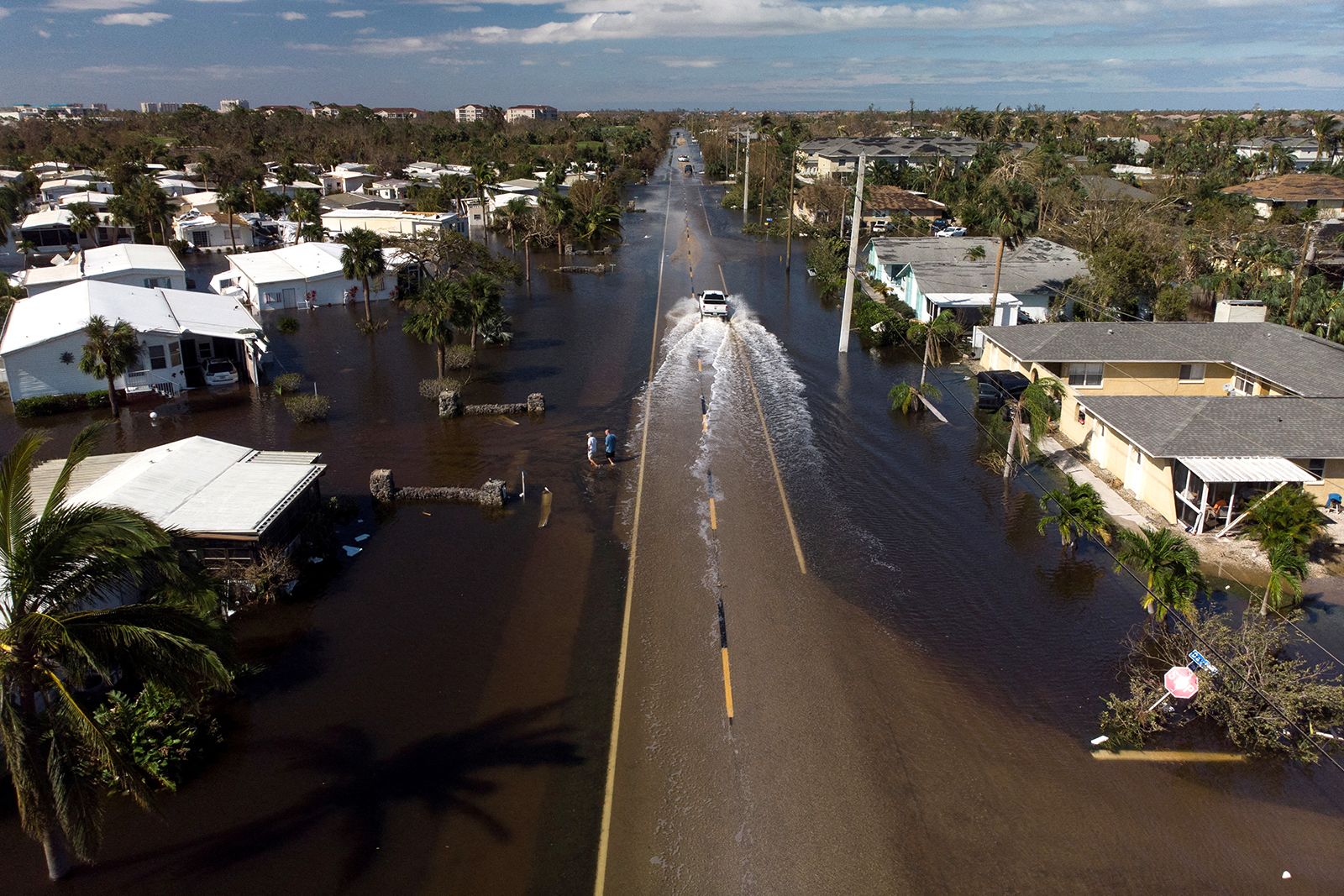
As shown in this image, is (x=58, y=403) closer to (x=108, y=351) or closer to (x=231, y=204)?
(x=108, y=351)

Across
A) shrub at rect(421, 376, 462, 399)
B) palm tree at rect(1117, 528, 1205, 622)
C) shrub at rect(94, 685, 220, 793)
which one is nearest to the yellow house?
palm tree at rect(1117, 528, 1205, 622)

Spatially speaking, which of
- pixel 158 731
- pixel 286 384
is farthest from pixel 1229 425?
pixel 286 384

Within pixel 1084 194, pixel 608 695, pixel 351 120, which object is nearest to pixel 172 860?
pixel 608 695

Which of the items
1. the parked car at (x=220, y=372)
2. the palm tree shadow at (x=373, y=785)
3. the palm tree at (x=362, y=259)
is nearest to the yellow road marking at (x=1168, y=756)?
the palm tree shadow at (x=373, y=785)

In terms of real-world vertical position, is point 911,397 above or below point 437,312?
below

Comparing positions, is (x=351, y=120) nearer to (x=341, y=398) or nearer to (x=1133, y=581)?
(x=341, y=398)

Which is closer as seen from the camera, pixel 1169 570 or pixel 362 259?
pixel 1169 570

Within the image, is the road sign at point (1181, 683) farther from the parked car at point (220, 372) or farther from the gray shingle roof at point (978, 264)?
the parked car at point (220, 372)
